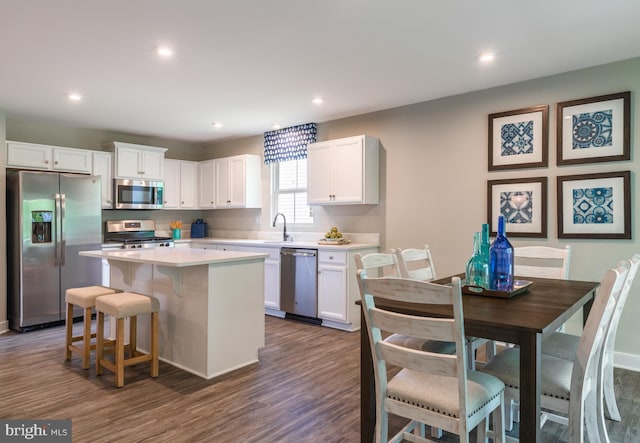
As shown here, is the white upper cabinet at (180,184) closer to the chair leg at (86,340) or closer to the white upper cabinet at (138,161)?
the white upper cabinet at (138,161)

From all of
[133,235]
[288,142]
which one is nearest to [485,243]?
[288,142]

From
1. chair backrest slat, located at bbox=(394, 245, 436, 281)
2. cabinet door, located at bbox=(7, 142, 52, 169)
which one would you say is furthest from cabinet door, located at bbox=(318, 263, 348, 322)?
cabinet door, located at bbox=(7, 142, 52, 169)

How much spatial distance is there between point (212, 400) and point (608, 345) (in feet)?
7.71

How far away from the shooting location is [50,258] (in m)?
4.61

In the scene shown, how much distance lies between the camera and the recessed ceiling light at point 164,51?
2.98 meters

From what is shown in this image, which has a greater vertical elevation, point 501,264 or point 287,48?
point 287,48

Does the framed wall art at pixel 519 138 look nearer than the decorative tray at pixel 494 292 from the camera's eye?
No

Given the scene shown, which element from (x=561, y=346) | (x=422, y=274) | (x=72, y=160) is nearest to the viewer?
(x=561, y=346)

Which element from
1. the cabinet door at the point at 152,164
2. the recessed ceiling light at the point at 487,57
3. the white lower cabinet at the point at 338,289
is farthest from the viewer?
the cabinet door at the point at 152,164

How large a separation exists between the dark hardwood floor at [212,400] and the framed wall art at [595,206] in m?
1.13

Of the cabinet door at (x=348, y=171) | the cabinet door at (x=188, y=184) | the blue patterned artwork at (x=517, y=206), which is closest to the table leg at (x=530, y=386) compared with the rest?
the blue patterned artwork at (x=517, y=206)

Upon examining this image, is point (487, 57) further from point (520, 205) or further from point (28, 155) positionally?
point (28, 155)

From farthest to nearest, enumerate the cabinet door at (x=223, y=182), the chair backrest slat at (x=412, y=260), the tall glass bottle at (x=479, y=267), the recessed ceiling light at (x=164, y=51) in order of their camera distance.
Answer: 1. the cabinet door at (x=223, y=182)
2. the recessed ceiling light at (x=164, y=51)
3. the chair backrest slat at (x=412, y=260)
4. the tall glass bottle at (x=479, y=267)

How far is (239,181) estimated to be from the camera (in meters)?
5.97
